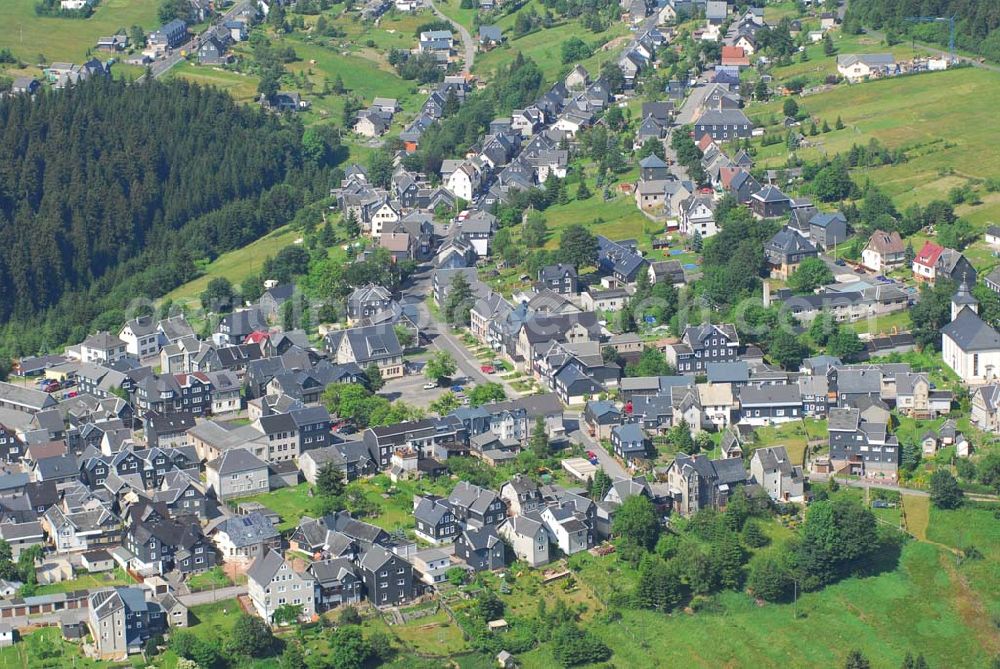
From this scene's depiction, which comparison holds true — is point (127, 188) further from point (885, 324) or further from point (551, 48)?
point (885, 324)

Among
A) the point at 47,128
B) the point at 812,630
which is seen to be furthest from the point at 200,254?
the point at 812,630

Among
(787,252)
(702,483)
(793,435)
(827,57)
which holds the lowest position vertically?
(793,435)

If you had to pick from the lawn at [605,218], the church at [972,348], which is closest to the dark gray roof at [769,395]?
the church at [972,348]

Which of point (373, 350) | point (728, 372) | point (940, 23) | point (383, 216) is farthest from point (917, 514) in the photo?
point (940, 23)

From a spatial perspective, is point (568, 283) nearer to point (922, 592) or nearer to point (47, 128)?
point (922, 592)

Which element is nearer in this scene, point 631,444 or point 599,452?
point 631,444

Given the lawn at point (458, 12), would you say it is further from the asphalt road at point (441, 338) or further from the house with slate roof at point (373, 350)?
the house with slate roof at point (373, 350)
